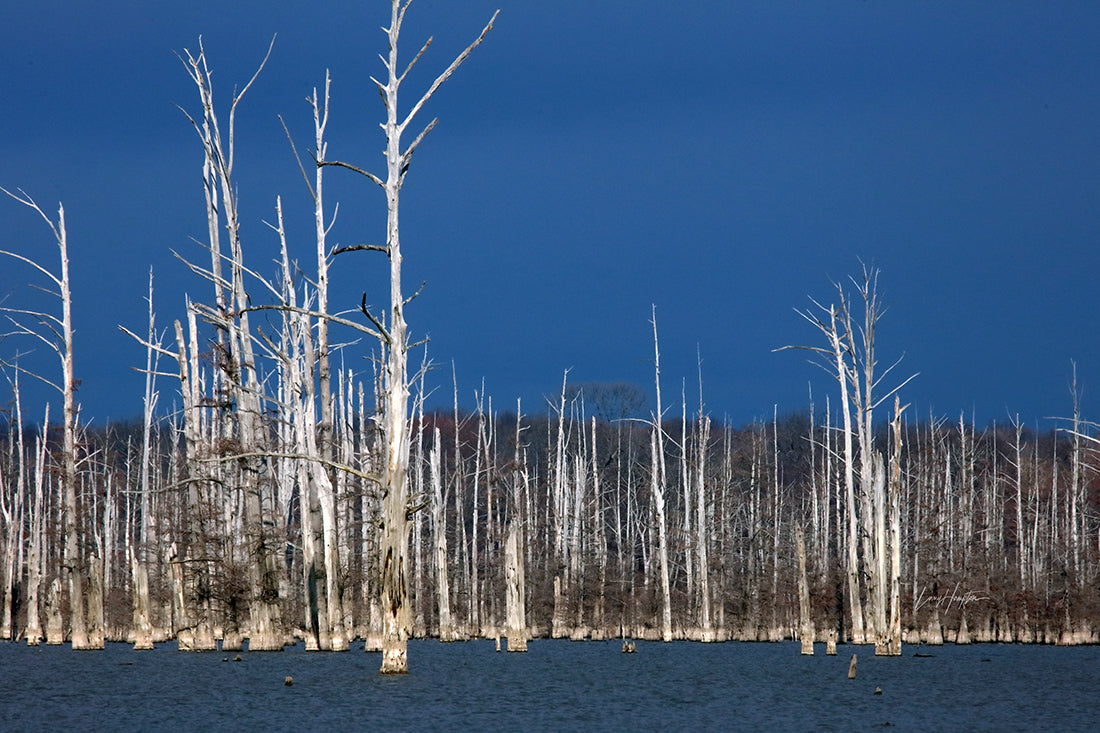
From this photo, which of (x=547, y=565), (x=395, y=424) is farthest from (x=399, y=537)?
(x=547, y=565)

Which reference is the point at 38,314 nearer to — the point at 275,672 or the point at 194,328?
the point at 194,328

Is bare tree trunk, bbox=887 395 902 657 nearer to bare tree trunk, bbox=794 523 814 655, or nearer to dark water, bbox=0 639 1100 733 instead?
dark water, bbox=0 639 1100 733

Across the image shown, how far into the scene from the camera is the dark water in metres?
18.0

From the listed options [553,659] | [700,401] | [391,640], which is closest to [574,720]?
[391,640]

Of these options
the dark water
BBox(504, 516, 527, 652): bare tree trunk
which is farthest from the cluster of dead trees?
the dark water

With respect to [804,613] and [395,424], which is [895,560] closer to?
[804,613]

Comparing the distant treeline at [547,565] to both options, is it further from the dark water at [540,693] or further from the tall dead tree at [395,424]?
the tall dead tree at [395,424]

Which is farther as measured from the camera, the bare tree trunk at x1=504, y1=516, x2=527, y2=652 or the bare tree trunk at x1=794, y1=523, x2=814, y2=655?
the bare tree trunk at x1=504, y1=516, x2=527, y2=652

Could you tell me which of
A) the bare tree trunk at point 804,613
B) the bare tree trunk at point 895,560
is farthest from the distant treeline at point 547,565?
the bare tree trunk at point 895,560

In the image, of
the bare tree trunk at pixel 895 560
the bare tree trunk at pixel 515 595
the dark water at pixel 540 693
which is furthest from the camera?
the bare tree trunk at pixel 515 595

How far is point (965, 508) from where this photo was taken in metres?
57.2

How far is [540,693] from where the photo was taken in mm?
23547

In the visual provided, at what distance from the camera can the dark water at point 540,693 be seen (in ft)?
59.0

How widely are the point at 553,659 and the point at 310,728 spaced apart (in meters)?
20.0
